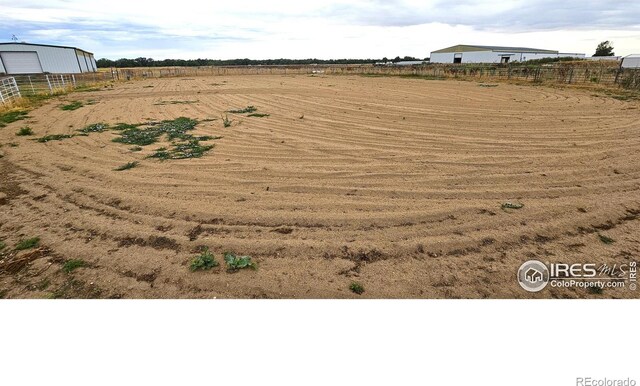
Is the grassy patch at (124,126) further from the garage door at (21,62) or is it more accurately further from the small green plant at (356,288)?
the garage door at (21,62)

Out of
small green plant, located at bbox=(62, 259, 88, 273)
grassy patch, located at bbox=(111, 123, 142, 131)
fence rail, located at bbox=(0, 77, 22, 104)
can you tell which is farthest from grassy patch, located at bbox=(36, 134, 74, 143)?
fence rail, located at bbox=(0, 77, 22, 104)

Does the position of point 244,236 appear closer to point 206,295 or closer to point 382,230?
point 206,295

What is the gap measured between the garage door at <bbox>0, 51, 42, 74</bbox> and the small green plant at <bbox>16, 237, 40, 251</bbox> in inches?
1620

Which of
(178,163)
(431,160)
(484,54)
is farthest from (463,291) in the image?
(484,54)

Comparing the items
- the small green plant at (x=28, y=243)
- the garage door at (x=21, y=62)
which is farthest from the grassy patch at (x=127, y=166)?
the garage door at (x=21, y=62)

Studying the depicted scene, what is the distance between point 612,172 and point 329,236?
494cm

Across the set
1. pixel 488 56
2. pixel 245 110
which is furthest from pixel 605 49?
pixel 245 110

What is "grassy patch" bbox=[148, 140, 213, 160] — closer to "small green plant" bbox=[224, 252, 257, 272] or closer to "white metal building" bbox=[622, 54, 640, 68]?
"small green plant" bbox=[224, 252, 257, 272]

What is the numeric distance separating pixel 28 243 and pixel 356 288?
3.48 meters

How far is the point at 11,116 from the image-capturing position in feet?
34.0

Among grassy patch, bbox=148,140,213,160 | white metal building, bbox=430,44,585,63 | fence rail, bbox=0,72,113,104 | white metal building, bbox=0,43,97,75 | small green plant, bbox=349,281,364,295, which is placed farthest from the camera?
white metal building, bbox=430,44,585,63

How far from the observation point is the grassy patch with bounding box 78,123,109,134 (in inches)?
A: 329

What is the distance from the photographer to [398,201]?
4.11m

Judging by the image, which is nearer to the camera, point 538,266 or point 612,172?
point 538,266
